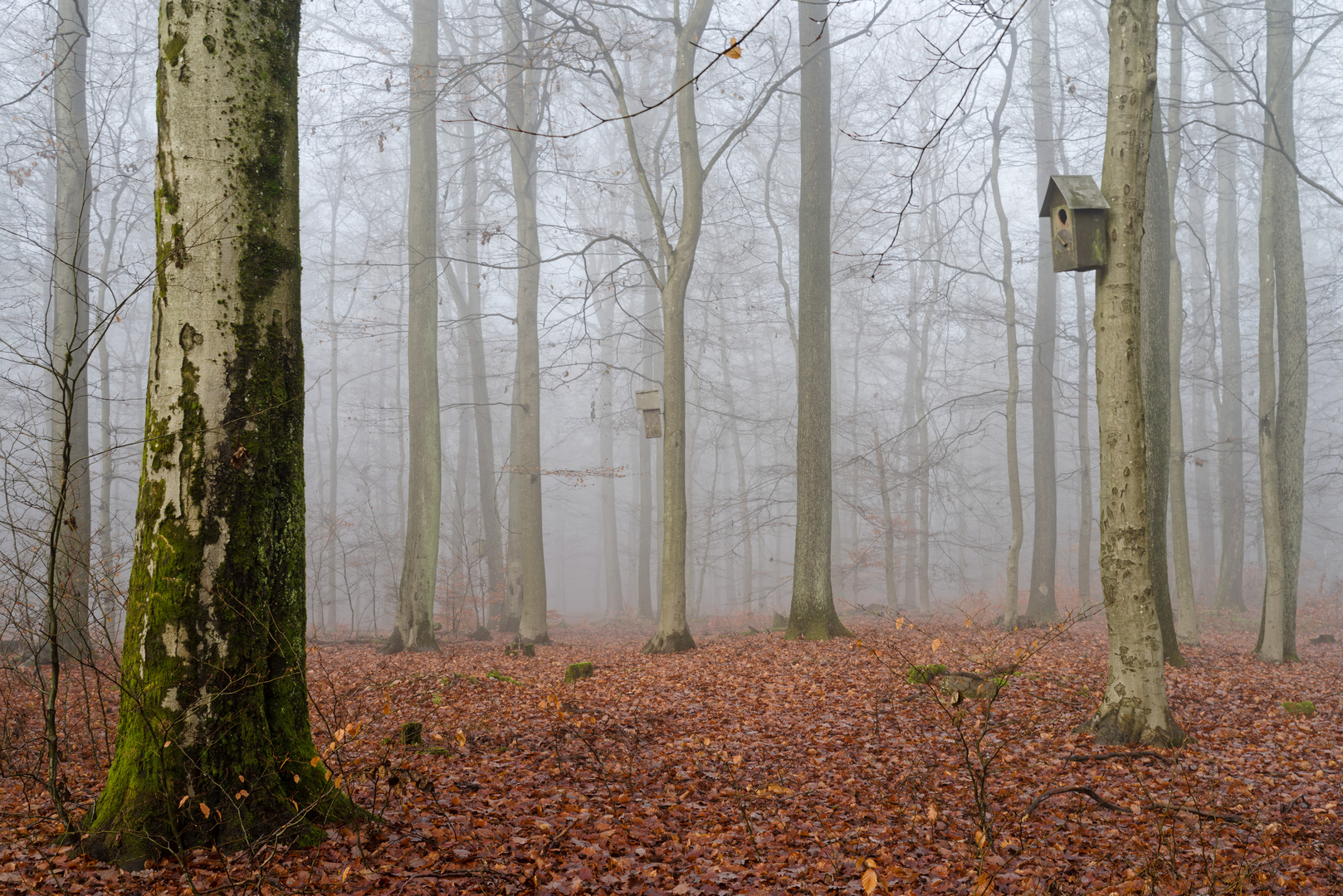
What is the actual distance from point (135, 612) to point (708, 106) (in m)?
20.5

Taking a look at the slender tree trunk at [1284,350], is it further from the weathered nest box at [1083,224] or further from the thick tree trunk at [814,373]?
the weathered nest box at [1083,224]

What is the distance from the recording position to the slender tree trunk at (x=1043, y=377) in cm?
1338

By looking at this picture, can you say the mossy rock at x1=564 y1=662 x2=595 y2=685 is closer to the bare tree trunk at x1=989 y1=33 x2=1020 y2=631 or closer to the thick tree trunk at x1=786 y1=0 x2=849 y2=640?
the thick tree trunk at x1=786 y1=0 x2=849 y2=640

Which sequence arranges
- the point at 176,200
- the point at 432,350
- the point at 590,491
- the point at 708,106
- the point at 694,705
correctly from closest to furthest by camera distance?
the point at 176,200
the point at 694,705
the point at 432,350
the point at 708,106
the point at 590,491

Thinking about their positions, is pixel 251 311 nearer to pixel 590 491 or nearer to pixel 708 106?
pixel 708 106

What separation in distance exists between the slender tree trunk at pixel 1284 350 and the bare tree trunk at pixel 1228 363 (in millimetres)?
7636

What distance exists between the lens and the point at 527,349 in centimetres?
1337

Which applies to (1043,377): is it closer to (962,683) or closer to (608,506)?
(962,683)

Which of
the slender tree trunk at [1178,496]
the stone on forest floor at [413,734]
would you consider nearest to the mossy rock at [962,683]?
the stone on forest floor at [413,734]

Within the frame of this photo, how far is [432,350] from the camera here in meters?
10.9

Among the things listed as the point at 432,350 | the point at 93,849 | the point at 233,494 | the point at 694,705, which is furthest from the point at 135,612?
the point at 432,350

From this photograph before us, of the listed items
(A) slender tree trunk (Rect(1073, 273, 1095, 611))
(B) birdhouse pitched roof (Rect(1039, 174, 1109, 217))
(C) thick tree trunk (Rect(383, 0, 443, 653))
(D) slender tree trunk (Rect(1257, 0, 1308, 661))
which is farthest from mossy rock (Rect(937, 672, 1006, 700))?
(A) slender tree trunk (Rect(1073, 273, 1095, 611))

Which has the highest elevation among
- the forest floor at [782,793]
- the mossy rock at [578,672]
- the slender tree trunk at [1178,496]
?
the slender tree trunk at [1178,496]

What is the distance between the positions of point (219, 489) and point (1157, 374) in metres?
8.63
